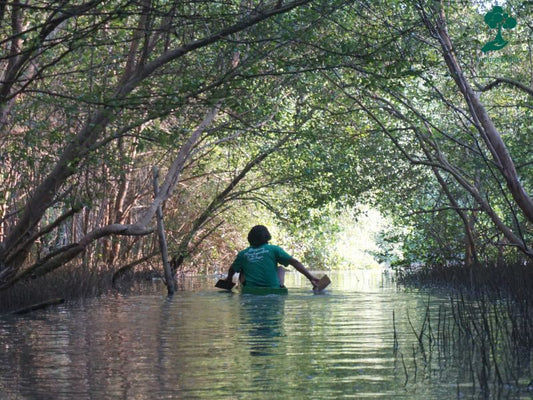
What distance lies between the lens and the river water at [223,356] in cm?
451

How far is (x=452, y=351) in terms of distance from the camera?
19.4 feet

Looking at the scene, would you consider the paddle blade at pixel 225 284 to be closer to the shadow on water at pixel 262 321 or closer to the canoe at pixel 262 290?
the canoe at pixel 262 290

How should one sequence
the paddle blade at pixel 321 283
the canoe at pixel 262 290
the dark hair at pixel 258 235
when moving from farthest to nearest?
the paddle blade at pixel 321 283 → the dark hair at pixel 258 235 → the canoe at pixel 262 290

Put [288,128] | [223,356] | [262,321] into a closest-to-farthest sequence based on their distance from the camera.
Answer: [223,356] → [262,321] → [288,128]

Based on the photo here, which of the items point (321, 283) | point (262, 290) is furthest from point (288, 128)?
point (262, 290)

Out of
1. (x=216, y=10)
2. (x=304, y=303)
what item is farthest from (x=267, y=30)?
(x=304, y=303)

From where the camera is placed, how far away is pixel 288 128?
57.3ft

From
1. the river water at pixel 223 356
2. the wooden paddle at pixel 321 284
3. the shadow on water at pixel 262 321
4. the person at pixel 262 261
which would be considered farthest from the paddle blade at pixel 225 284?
the river water at pixel 223 356

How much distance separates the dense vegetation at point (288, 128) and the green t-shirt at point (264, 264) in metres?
1.77

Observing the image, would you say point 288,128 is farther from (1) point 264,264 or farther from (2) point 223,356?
(2) point 223,356

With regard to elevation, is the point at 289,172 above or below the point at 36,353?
above

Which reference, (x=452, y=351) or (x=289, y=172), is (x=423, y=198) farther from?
(x=452, y=351)

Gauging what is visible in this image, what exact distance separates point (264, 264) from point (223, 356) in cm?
767

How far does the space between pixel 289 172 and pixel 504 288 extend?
6.94 metres
